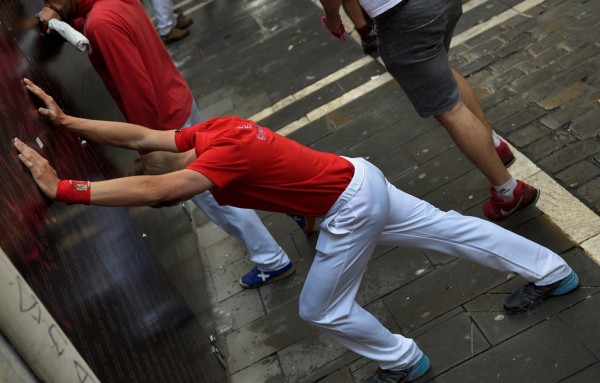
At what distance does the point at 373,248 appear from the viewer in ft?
10.7

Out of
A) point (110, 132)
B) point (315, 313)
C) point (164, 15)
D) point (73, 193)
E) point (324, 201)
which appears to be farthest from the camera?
point (164, 15)

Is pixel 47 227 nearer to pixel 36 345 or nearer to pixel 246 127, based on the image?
pixel 36 345

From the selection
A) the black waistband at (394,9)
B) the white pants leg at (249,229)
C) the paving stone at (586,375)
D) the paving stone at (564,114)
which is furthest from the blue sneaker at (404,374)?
the paving stone at (564,114)

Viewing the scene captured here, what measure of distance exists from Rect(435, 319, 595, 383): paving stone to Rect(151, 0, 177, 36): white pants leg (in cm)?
663

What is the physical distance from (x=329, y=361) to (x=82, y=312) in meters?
1.62

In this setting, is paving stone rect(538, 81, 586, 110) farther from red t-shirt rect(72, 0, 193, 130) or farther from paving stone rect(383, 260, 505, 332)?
red t-shirt rect(72, 0, 193, 130)

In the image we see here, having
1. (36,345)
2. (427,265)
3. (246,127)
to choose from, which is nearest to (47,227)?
(36,345)

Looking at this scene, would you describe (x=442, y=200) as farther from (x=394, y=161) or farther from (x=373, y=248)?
(x=373, y=248)

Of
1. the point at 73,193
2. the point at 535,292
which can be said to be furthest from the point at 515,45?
the point at 73,193

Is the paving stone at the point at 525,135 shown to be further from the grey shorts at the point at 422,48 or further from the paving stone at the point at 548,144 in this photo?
the grey shorts at the point at 422,48

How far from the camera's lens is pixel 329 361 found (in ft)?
12.8

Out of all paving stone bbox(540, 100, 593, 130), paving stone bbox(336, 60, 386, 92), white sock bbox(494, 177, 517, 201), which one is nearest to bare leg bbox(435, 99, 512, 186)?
white sock bbox(494, 177, 517, 201)

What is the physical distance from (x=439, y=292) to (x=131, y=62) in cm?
198

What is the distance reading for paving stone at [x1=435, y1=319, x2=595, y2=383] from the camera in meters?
3.27
